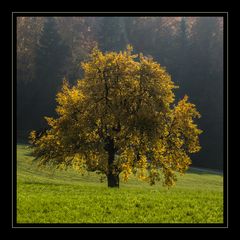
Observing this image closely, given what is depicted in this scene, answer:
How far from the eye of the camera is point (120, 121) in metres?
33.3

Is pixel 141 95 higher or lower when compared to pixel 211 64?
lower

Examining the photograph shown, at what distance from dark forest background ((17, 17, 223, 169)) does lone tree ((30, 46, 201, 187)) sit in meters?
55.6

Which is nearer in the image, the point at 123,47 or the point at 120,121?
the point at 120,121

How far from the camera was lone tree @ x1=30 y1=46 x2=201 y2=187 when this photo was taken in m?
33.3

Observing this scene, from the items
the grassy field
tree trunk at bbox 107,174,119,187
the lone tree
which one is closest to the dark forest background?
tree trunk at bbox 107,174,119,187

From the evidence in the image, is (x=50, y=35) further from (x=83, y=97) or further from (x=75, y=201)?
(x=75, y=201)

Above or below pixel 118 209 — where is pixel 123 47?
above

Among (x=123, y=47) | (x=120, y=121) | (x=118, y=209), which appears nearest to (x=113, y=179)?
(x=120, y=121)

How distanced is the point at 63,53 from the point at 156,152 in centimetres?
6953

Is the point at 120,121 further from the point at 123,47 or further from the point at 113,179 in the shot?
the point at 123,47

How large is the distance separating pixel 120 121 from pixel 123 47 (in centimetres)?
7993
